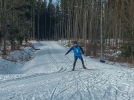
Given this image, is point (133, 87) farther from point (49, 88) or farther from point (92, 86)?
point (49, 88)

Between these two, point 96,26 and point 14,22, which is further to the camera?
point 96,26

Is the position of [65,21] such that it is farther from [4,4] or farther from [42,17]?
[4,4]

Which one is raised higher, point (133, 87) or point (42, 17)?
point (42, 17)

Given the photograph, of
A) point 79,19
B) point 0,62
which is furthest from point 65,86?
point 79,19

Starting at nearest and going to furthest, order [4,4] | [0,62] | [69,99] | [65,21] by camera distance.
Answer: [69,99], [0,62], [4,4], [65,21]

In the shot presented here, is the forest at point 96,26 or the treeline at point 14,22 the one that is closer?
the forest at point 96,26

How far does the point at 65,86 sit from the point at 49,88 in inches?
27.7

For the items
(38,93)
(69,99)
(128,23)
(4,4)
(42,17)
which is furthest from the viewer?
(42,17)

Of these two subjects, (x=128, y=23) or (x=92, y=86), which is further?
(x=128, y=23)

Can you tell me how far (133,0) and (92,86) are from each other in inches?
838

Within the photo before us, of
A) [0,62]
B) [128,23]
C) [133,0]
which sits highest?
[133,0]

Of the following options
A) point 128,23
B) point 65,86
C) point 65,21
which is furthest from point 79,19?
point 65,86

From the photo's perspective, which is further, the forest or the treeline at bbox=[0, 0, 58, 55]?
the treeline at bbox=[0, 0, 58, 55]

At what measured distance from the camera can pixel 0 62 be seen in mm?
26344
